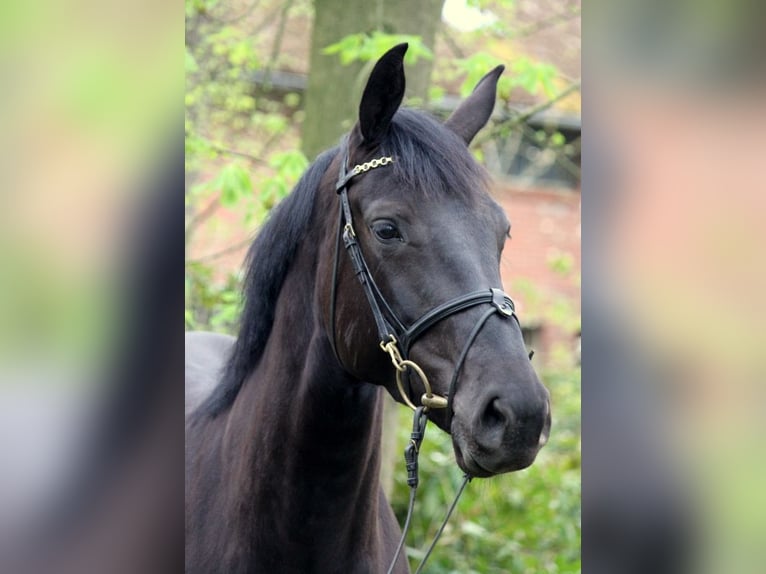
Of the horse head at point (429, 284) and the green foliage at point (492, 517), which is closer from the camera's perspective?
the horse head at point (429, 284)

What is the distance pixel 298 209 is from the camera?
2.59 metres

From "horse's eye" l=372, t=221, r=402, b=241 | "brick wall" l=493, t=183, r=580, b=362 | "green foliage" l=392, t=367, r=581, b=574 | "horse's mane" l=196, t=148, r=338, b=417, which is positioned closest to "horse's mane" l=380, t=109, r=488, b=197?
"horse's eye" l=372, t=221, r=402, b=241

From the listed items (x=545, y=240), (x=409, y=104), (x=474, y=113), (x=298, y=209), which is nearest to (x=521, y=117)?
(x=409, y=104)

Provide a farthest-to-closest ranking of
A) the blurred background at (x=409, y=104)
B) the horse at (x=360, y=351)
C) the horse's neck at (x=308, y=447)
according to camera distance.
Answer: the blurred background at (x=409, y=104) → the horse's neck at (x=308, y=447) → the horse at (x=360, y=351)

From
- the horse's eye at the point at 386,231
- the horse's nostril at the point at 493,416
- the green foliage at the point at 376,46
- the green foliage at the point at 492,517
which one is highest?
the horse's eye at the point at 386,231

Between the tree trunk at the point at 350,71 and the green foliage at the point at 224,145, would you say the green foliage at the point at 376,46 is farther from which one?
the green foliage at the point at 224,145

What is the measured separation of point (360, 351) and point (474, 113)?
86 centimetres

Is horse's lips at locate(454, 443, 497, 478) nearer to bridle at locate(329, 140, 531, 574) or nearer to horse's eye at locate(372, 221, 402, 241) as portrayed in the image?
bridle at locate(329, 140, 531, 574)

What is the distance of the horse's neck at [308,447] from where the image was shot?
7.91 feet

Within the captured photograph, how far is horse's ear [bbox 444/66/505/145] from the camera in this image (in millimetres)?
2590

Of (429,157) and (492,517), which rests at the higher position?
(429,157)

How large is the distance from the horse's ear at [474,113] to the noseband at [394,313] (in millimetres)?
366

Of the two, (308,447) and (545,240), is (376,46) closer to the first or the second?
(308,447)
